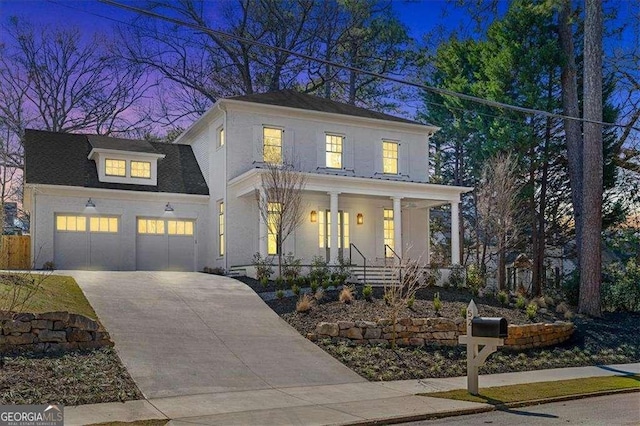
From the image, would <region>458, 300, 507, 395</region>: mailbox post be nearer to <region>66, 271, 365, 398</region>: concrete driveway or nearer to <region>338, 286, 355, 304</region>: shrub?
<region>66, 271, 365, 398</region>: concrete driveway

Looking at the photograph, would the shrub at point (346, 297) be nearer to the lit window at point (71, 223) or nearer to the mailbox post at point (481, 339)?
the mailbox post at point (481, 339)

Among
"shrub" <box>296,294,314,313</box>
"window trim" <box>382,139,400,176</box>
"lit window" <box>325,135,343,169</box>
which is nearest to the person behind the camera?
"shrub" <box>296,294,314,313</box>

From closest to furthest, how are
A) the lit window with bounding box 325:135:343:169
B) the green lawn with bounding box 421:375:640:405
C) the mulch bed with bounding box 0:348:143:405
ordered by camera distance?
the mulch bed with bounding box 0:348:143:405 → the green lawn with bounding box 421:375:640:405 → the lit window with bounding box 325:135:343:169

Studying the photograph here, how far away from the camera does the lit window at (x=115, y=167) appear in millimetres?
22984

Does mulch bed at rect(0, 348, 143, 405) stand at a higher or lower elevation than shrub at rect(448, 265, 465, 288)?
lower

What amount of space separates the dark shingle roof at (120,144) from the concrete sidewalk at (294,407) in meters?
14.5

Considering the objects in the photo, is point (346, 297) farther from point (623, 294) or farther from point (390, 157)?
point (623, 294)

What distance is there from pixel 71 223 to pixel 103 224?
970 millimetres

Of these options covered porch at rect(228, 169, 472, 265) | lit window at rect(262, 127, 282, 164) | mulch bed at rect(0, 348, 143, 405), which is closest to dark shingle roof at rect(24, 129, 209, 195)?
covered porch at rect(228, 169, 472, 265)

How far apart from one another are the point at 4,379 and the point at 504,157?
67.3ft

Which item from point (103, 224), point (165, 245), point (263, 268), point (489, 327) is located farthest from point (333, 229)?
point (489, 327)

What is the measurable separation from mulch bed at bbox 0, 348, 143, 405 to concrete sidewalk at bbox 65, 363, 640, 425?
0.36 m

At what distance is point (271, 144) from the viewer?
23047mm

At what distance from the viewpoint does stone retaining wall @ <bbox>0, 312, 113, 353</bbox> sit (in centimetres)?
1090
